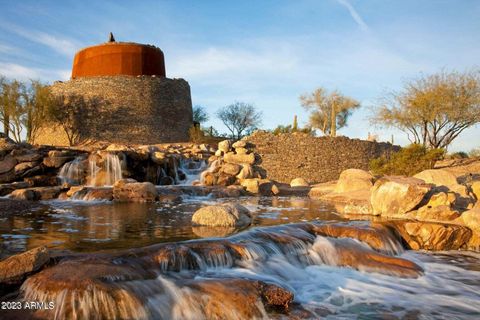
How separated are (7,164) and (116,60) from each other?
1725cm

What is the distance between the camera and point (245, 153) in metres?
25.3

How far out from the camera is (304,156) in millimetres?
26375

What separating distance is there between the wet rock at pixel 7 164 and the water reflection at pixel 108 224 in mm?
5423

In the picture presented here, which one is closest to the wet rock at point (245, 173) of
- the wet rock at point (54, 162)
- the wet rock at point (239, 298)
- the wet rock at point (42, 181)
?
the wet rock at point (54, 162)

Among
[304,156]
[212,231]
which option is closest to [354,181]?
[304,156]

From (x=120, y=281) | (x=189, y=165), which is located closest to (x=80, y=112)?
(x=189, y=165)

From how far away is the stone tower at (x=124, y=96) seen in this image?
30.9 m

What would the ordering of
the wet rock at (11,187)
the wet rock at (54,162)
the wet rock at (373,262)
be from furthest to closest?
the wet rock at (54,162)
the wet rock at (11,187)
the wet rock at (373,262)

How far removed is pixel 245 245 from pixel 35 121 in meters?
29.2

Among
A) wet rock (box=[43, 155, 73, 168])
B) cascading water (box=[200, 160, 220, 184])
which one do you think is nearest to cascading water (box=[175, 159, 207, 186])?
cascading water (box=[200, 160, 220, 184])

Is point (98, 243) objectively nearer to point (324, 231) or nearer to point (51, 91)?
point (324, 231)

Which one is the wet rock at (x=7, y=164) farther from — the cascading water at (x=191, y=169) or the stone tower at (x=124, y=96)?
the stone tower at (x=124, y=96)

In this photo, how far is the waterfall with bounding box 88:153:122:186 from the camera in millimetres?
18312

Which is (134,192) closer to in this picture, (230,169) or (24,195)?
(24,195)
